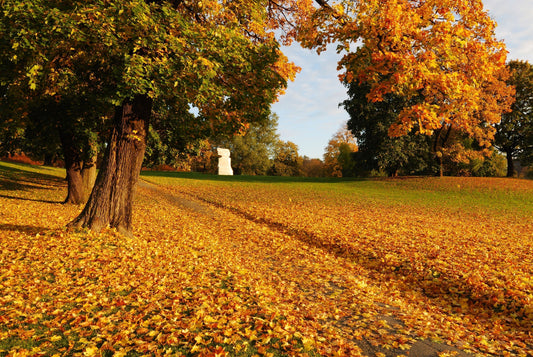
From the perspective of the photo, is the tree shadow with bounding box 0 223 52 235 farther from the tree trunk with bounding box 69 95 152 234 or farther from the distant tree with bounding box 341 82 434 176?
the distant tree with bounding box 341 82 434 176

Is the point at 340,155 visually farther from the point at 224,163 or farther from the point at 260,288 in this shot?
the point at 260,288

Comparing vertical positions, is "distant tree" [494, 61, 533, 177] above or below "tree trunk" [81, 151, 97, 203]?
above

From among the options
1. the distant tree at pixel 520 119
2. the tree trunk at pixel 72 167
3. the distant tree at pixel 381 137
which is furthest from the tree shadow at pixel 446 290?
the distant tree at pixel 520 119

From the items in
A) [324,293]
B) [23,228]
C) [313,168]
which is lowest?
[324,293]

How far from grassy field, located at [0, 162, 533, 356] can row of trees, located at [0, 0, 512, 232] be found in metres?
2.37

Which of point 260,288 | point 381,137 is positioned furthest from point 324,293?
point 381,137

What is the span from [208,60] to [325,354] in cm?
645

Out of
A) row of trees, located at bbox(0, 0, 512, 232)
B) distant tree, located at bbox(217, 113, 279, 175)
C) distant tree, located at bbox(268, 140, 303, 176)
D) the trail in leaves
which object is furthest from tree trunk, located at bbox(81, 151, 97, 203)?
distant tree, located at bbox(268, 140, 303, 176)

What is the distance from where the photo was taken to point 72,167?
15.1 m

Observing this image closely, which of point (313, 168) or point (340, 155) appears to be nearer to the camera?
point (340, 155)

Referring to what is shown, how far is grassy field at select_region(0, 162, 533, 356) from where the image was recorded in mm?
4438

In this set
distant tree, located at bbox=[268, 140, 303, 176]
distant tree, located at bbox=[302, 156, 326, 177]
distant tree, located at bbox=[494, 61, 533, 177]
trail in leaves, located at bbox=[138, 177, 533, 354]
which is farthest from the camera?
distant tree, located at bbox=[302, 156, 326, 177]

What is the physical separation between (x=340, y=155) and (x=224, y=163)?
20.6 m

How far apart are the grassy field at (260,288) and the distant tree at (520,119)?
29062mm
